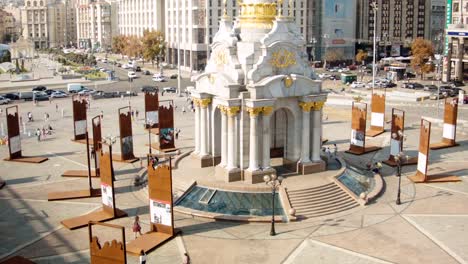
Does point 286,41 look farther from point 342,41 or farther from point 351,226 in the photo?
point 342,41

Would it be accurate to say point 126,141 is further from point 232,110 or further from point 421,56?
point 421,56

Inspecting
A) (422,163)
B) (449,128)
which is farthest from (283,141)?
(449,128)

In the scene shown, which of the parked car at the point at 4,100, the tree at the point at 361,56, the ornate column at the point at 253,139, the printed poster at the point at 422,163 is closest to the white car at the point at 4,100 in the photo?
the parked car at the point at 4,100

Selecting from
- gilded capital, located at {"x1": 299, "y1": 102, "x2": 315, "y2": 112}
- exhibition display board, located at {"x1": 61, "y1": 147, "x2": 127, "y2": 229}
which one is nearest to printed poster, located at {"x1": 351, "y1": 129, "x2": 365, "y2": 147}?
gilded capital, located at {"x1": 299, "y1": 102, "x2": 315, "y2": 112}

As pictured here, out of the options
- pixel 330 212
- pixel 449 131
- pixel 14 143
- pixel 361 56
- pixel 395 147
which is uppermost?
pixel 361 56

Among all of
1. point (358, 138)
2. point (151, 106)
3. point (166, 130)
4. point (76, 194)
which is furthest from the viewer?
point (151, 106)

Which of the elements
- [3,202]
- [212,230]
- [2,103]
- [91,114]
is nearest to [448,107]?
[212,230]

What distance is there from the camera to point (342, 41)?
157 metres

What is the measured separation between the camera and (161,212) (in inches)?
1369

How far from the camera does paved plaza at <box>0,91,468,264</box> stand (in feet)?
106

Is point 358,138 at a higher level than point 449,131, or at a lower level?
lower

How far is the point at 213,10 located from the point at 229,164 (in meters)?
A: 94.8

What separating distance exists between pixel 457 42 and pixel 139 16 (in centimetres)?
9483

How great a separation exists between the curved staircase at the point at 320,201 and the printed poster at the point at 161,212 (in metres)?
9.03
